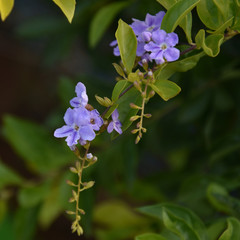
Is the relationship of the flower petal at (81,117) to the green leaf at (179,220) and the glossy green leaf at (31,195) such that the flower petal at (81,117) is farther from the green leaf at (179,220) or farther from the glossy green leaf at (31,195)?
the glossy green leaf at (31,195)

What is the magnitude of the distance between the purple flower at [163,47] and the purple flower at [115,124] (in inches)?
3.5

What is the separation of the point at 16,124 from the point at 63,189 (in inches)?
8.6

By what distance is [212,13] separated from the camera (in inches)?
24.8

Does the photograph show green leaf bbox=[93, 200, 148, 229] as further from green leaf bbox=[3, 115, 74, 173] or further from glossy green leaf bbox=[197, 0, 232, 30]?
glossy green leaf bbox=[197, 0, 232, 30]

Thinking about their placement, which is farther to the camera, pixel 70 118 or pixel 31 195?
pixel 31 195

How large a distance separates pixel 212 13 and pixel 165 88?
13cm

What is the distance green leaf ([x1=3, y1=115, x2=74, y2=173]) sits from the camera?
113 centimetres

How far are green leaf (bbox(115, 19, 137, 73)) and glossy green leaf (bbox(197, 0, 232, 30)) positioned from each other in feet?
0.34

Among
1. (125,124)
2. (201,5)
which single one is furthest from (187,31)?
(125,124)

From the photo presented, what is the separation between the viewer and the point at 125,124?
623 millimetres

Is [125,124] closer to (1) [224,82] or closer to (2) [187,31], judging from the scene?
(2) [187,31]

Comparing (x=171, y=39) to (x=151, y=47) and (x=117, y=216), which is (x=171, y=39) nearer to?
(x=151, y=47)

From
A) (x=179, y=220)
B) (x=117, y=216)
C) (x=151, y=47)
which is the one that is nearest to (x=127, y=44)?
(x=151, y=47)

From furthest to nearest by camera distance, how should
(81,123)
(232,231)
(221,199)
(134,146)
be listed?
(134,146) < (221,199) < (232,231) < (81,123)
